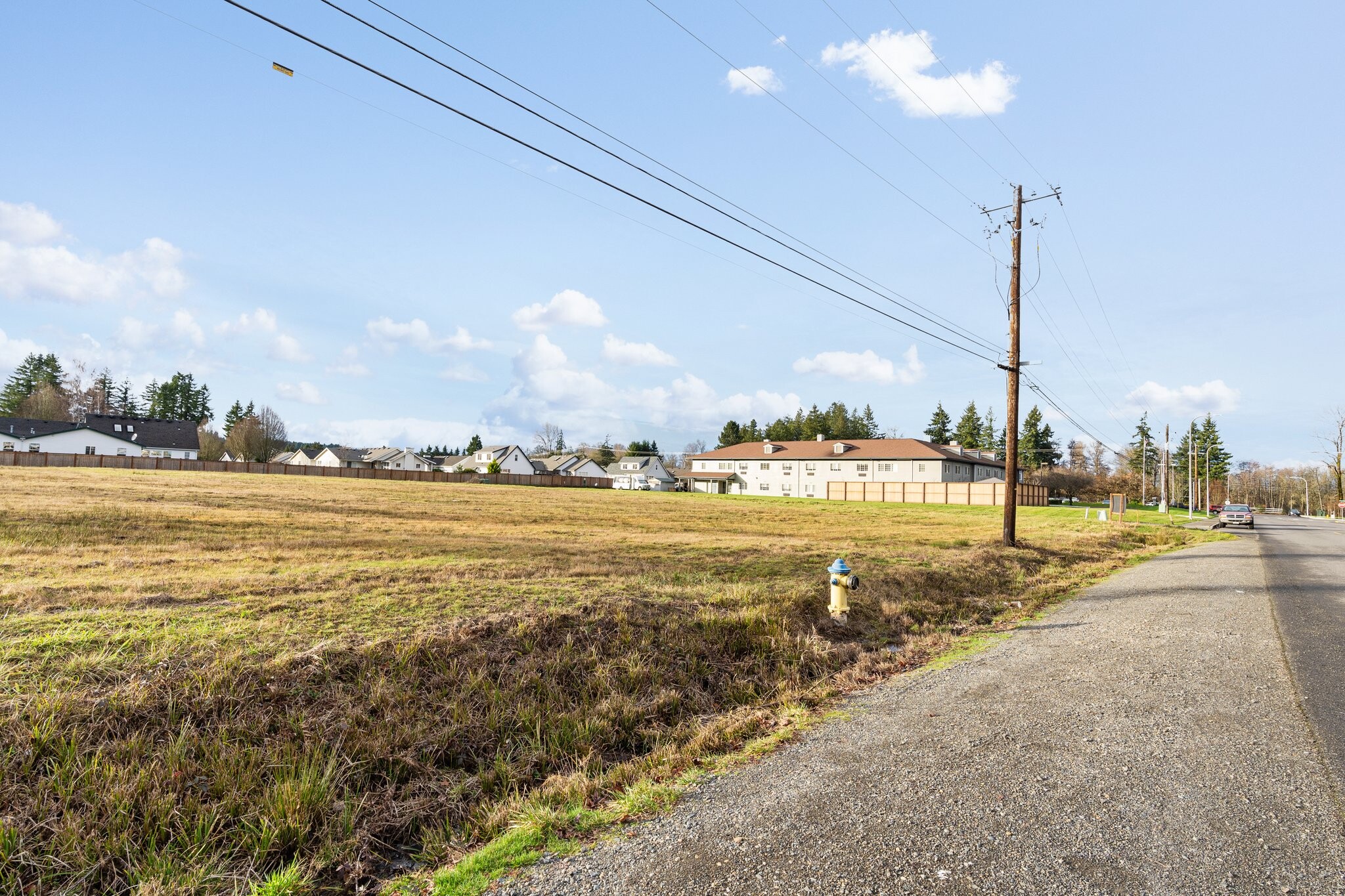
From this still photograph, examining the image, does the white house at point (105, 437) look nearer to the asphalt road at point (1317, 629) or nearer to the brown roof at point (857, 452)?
the brown roof at point (857, 452)

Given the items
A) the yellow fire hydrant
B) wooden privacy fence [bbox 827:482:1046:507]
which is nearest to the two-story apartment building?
wooden privacy fence [bbox 827:482:1046:507]

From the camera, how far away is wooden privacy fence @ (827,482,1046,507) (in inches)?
2314

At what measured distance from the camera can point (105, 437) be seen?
74.9 metres

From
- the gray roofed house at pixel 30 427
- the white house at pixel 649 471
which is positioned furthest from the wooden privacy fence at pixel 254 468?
the white house at pixel 649 471

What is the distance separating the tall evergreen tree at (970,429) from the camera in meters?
110

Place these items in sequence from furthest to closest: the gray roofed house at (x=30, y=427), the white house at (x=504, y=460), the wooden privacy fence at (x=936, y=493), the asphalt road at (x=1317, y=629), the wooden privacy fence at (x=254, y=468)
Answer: the white house at (x=504, y=460)
the gray roofed house at (x=30, y=427)
the wooden privacy fence at (x=936, y=493)
the wooden privacy fence at (x=254, y=468)
the asphalt road at (x=1317, y=629)

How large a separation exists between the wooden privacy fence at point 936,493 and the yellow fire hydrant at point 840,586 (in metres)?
50.8

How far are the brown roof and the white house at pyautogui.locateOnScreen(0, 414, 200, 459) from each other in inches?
2522

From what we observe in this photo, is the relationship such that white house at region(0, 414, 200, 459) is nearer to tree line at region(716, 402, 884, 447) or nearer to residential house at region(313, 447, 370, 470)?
residential house at region(313, 447, 370, 470)

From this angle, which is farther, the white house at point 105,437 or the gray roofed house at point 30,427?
the white house at point 105,437

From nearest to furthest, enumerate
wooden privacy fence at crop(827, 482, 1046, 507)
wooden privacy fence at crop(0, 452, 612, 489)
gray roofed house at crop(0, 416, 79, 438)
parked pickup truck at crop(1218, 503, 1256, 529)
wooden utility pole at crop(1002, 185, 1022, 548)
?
wooden utility pole at crop(1002, 185, 1022, 548)
parked pickup truck at crop(1218, 503, 1256, 529)
wooden privacy fence at crop(0, 452, 612, 489)
wooden privacy fence at crop(827, 482, 1046, 507)
gray roofed house at crop(0, 416, 79, 438)

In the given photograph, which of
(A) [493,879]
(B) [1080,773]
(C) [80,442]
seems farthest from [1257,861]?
(C) [80,442]

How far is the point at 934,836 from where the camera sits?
392 cm

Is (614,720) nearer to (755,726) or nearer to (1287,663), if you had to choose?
(755,726)
